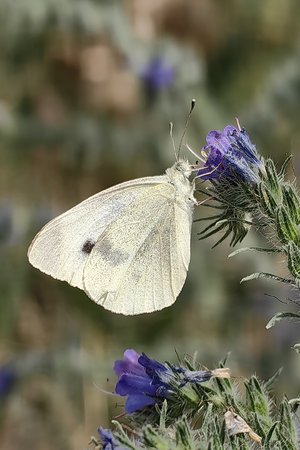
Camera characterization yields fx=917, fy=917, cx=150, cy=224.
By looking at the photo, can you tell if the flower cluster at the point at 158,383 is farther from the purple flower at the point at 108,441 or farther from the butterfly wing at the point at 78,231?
the butterfly wing at the point at 78,231

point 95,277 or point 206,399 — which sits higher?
point 95,277

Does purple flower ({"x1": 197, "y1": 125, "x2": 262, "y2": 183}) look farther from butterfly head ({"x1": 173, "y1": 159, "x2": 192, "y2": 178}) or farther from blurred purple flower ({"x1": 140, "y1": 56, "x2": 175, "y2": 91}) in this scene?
blurred purple flower ({"x1": 140, "y1": 56, "x2": 175, "y2": 91})

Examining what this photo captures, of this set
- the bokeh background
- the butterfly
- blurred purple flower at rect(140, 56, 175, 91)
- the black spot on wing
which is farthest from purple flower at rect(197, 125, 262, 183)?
blurred purple flower at rect(140, 56, 175, 91)

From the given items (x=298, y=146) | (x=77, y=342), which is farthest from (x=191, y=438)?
(x=298, y=146)

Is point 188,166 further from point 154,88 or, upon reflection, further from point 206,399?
point 154,88

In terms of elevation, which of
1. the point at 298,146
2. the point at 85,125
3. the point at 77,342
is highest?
the point at 85,125

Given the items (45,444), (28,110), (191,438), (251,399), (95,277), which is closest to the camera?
(191,438)

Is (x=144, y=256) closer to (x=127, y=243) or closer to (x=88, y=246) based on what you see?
(x=127, y=243)
